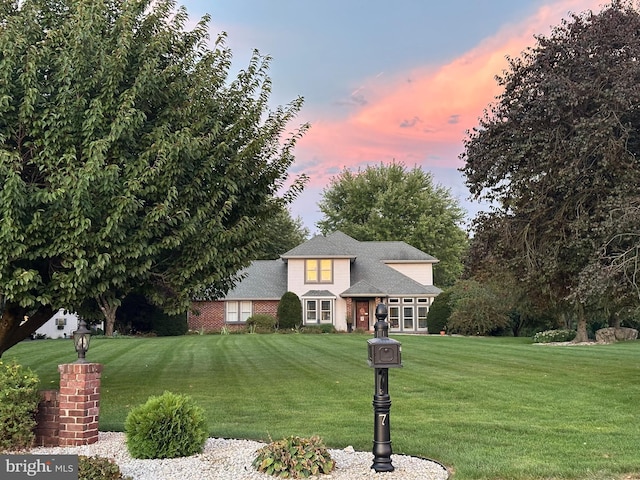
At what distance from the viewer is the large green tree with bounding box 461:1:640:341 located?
10.9 m

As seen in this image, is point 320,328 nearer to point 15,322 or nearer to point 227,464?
point 15,322

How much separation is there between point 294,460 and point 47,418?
302 cm

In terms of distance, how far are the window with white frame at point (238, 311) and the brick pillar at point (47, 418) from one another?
30.0 m

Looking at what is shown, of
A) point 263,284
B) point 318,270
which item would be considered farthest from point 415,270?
point 263,284

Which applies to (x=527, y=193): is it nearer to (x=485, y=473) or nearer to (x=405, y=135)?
(x=405, y=135)

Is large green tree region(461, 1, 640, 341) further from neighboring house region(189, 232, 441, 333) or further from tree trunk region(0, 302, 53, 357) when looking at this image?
neighboring house region(189, 232, 441, 333)

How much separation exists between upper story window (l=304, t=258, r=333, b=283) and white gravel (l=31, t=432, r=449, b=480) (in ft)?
97.1

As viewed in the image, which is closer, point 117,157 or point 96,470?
point 96,470

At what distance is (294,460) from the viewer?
18.1ft

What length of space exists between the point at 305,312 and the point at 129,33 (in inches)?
1077

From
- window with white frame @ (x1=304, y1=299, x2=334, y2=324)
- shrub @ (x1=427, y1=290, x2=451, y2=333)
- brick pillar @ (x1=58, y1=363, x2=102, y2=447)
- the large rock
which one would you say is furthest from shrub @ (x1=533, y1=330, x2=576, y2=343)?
brick pillar @ (x1=58, y1=363, x2=102, y2=447)

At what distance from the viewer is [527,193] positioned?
1284 cm

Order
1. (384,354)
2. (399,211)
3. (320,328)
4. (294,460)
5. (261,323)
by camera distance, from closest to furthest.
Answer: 1. (294,460)
2. (384,354)
3. (320,328)
4. (261,323)
5. (399,211)

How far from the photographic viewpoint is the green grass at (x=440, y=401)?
6363 mm
